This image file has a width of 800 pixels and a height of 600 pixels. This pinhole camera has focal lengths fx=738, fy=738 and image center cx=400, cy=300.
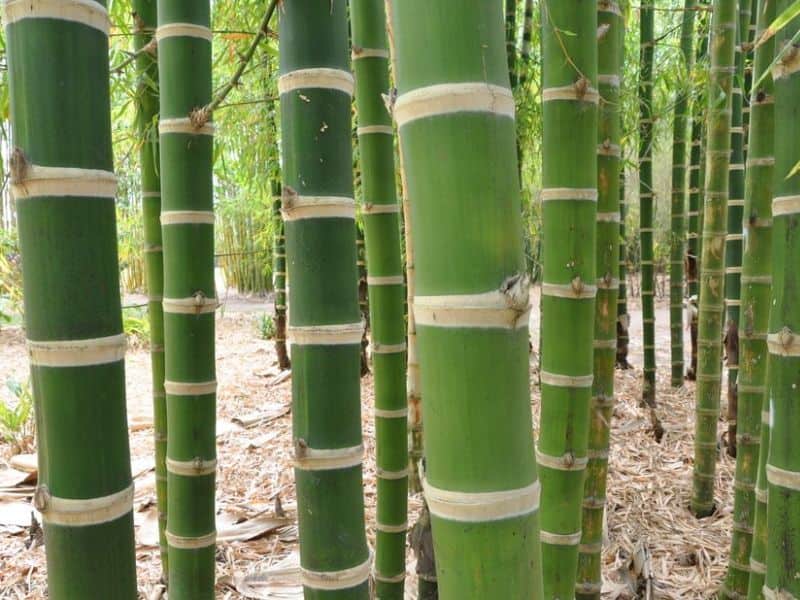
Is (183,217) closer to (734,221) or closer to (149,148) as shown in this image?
(149,148)

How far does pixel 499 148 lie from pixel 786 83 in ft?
2.01

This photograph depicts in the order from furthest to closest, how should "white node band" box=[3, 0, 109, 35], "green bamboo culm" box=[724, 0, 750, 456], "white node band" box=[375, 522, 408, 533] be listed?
"green bamboo culm" box=[724, 0, 750, 456], "white node band" box=[375, 522, 408, 533], "white node band" box=[3, 0, 109, 35]

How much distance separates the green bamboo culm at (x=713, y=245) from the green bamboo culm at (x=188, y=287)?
140 centimetres

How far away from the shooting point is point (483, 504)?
1.65 feet

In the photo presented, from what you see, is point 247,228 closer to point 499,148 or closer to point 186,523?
point 186,523

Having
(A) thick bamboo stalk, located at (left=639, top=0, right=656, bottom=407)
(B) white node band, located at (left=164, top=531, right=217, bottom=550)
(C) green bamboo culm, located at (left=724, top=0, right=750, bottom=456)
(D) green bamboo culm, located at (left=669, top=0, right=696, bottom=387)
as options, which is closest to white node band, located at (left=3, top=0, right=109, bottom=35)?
(B) white node band, located at (left=164, top=531, right=217, bottom=550)

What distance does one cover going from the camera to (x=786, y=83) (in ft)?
2.99

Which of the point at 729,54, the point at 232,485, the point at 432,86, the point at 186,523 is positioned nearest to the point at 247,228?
the point at 232,485

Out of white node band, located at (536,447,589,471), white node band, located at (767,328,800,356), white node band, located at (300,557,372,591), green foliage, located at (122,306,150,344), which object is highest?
white node band, located at (767,328,800,356)

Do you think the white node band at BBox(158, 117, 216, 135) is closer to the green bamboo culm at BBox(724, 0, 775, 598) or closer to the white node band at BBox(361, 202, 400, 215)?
the white node band at BBox(361, 202, 400, 215)

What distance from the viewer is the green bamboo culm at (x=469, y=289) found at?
1.57 feet

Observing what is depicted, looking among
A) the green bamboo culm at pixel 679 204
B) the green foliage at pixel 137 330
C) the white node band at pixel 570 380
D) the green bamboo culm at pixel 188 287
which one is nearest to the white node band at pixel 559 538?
the white node band at pixel 570 380

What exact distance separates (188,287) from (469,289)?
0.62 m

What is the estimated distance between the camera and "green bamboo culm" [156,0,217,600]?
3.17 feet
